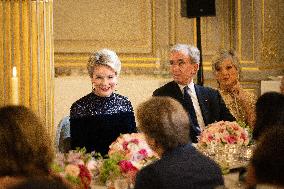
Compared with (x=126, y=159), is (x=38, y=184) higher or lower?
higher

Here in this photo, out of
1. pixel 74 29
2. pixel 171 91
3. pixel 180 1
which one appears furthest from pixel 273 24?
pixel 171 91

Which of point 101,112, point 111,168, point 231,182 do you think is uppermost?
point 101,112

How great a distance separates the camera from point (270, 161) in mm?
1564

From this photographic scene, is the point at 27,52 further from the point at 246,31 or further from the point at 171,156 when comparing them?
the point at 246,31

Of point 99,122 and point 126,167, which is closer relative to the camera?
point 126,167

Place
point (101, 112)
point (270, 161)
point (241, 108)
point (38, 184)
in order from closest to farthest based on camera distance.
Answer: point (38, 184), point (270, 161), point (101, 112), point (241, 108)

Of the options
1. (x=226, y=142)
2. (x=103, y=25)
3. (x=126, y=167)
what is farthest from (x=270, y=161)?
(x=103, y=25)

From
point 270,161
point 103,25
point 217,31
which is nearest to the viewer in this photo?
point 270,161

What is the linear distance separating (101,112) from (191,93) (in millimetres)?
873

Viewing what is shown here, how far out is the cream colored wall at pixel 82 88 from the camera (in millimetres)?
5816

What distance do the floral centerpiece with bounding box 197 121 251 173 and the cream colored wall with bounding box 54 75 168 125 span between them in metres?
2.41

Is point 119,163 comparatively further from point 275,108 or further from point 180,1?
point 180,1

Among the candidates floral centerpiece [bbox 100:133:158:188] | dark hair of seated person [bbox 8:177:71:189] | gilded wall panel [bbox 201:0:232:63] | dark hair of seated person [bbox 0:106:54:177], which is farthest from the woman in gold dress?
dark hair of seated person [bbox 8:177:71:189]

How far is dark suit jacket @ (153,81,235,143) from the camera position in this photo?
178 inches
